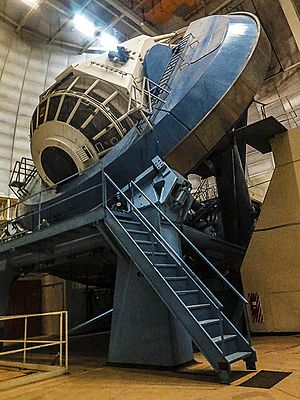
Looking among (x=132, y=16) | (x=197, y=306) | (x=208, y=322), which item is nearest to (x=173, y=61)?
(x=197, y=306)

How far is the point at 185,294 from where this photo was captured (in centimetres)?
580

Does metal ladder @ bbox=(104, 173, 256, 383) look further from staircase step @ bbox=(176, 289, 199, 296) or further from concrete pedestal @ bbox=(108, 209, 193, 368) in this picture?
concrete pedestal @ bbox=(108, 209, 193, 368)

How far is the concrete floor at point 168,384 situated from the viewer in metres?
4.28

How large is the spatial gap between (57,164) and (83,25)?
50.3 ft

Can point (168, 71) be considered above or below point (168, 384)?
above

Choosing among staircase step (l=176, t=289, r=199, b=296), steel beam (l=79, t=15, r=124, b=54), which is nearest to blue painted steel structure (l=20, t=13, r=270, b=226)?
staircase step (l=176, t=289, r=199, b=296)

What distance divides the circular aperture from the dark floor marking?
6.17 meters

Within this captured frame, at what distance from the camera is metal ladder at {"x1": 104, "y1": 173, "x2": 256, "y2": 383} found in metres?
4.99

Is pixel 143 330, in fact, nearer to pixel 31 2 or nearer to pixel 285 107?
pixel 285 107

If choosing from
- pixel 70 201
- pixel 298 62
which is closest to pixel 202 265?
pixel 70 201

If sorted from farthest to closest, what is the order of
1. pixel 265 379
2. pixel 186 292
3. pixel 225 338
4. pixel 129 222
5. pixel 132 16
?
pixel 132 16 → pixel 129 222 → pixel 186 292 → pixel 225 338 → pixel 265 379

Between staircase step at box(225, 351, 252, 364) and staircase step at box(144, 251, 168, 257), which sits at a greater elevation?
staircase step at box(144, 251, 168, 257)

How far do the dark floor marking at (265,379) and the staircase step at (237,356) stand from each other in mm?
283

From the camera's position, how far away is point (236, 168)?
11.7m
